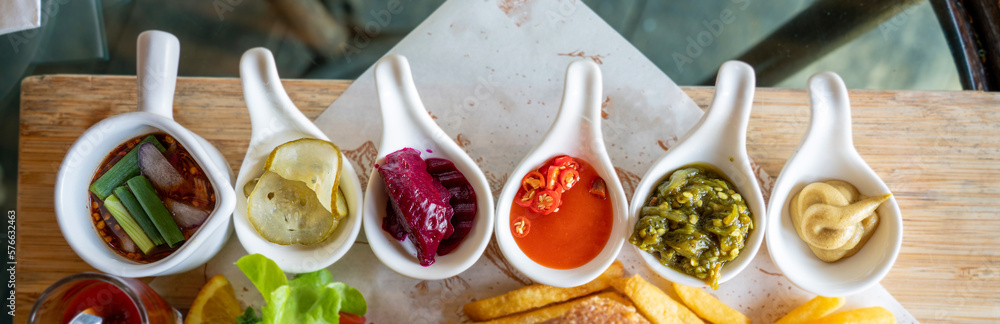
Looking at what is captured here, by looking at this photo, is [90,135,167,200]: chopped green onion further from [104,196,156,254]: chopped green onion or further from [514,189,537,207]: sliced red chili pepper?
[514,189,537,207]: sliced red chili pepper

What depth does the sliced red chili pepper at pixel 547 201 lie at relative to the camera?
2.24 meters

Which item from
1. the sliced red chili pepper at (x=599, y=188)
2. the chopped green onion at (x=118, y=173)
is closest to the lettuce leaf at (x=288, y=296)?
the chopped green onion at (x=118, y=173)

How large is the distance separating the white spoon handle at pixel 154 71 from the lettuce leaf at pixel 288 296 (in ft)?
2.43

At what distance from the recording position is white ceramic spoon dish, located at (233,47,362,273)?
222 centimetres

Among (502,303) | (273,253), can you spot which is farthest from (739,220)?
(273,253)

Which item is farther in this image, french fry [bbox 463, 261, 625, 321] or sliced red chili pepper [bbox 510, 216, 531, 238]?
french fry [bbox 463, 261, 625, 321]

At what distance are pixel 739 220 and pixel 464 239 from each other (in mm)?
1175

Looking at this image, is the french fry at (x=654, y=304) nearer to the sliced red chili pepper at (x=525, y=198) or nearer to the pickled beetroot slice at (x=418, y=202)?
the sliced red chili pepper at (x=525, y=198)

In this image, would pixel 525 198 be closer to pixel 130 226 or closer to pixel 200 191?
pixel 200 191

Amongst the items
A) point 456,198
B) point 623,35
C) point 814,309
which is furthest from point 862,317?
point 456,198

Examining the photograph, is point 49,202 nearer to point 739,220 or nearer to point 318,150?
point 318,150

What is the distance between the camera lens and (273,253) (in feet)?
7.36

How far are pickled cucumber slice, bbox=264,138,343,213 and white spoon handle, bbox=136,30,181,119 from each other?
53cm

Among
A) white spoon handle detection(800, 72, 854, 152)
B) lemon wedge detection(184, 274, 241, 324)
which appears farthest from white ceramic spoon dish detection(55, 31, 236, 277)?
white spoon handle detection(800, 72, 854, 152)
